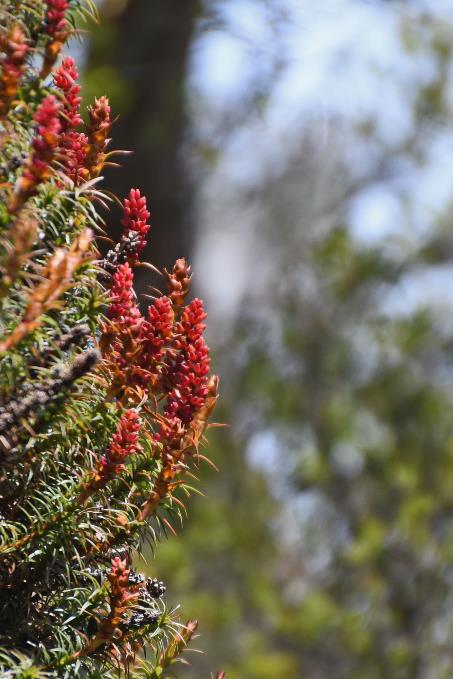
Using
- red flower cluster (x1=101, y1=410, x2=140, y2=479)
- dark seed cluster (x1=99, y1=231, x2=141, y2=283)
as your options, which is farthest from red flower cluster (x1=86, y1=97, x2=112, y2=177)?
red flower cluster (x1=101, y1=410, x2=140, y2=479)

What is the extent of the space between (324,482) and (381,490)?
26.7 inches

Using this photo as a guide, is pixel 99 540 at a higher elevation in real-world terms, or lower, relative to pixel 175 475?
lower

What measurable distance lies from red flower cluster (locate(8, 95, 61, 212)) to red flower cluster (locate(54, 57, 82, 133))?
126 mm

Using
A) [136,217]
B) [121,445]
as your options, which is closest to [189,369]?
[121,445]

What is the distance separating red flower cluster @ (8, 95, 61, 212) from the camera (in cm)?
156

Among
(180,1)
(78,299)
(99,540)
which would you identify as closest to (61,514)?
(99,540)

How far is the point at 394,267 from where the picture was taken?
14.2 metres

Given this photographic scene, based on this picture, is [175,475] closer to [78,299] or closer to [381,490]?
[78,299]

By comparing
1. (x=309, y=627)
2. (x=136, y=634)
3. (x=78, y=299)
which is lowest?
(x=136, y=634)

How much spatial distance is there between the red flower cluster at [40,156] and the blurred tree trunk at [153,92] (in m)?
6.79

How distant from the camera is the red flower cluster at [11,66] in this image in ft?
5.12

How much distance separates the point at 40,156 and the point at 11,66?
0.45ft

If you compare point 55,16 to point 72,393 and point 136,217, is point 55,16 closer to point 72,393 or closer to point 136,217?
point 136,217

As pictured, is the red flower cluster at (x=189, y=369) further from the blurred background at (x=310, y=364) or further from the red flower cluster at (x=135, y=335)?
the blurred background at (x=310, y=364)
